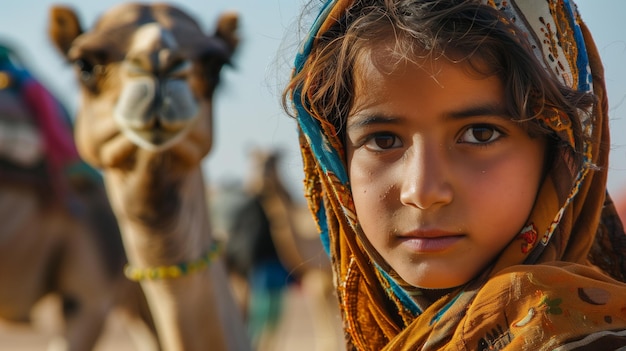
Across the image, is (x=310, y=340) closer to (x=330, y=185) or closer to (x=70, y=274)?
(x=70, y=274)

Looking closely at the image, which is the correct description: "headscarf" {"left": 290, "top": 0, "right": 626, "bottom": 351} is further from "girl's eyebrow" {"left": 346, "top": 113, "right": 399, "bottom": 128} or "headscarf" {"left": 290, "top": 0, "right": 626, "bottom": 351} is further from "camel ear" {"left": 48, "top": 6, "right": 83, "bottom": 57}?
"camel ear" {"left": 48, "top": 6, "right": 83, "bottom": 57}

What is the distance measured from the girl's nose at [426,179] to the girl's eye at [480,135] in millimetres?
49

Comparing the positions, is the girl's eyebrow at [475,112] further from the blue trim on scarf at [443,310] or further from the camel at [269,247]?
the camel at [269,247]

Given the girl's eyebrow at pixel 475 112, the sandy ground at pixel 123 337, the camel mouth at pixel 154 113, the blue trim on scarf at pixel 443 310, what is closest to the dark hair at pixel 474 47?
the girl's eyebrow at pixel 475 112

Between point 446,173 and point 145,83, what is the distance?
6.46 feet

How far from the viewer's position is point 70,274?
5.46 metres

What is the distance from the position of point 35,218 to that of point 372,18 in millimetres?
4054

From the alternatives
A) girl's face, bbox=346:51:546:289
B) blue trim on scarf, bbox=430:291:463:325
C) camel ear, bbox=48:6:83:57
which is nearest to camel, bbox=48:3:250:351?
camel ear, bbox=48:6:83:57

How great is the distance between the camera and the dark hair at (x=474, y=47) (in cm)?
175

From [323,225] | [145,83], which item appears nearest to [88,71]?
[145,83]

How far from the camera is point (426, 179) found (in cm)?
166

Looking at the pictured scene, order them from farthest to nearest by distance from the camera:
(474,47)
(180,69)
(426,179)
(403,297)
→ (180,69)
(403,297)
(474,47)
(426,179)

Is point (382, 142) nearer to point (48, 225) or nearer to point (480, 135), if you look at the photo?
point (480, 135)

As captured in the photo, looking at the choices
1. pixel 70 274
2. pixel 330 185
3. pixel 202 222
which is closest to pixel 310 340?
pixel 70 274
